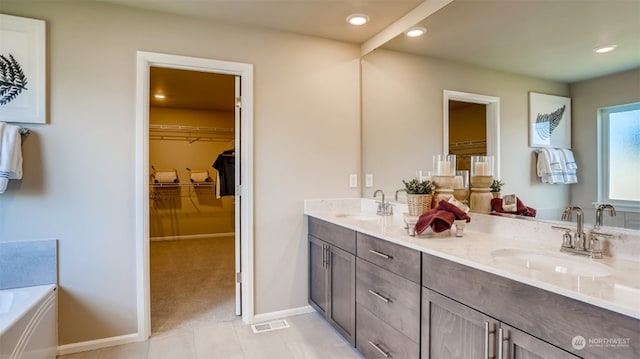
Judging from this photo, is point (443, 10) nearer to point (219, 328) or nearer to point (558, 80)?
point (558, 80)

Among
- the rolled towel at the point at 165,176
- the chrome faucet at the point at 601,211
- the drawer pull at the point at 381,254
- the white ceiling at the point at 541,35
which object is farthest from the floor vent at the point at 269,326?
the rolled towel at the point at 165,176

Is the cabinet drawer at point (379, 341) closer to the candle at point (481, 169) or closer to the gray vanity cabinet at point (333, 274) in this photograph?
the gray vanity cabinet at point (333, 274)

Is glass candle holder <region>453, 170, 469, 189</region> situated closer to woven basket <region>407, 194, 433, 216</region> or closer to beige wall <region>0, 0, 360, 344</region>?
woven basket <region>407, 194, 433, 216</region>

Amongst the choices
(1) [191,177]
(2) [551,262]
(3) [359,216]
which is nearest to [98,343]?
(3) [359,216]

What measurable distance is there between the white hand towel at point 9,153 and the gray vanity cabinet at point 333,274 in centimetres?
198

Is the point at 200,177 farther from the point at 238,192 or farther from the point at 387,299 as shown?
the point at 387,299

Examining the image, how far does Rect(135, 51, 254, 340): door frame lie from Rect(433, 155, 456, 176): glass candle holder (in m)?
1.42

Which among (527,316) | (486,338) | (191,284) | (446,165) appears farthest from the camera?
(191,284)

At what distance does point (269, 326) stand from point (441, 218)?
1.67m

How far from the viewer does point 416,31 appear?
8.11 ft

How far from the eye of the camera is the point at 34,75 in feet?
7.08

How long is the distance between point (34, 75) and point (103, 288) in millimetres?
1465

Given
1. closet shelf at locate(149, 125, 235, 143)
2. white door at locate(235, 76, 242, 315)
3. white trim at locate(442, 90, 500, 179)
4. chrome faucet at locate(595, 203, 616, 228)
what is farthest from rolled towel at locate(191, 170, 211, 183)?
chrome faucet at locate(595, 203, 616, 228)

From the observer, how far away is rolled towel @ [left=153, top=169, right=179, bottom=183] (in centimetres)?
567
